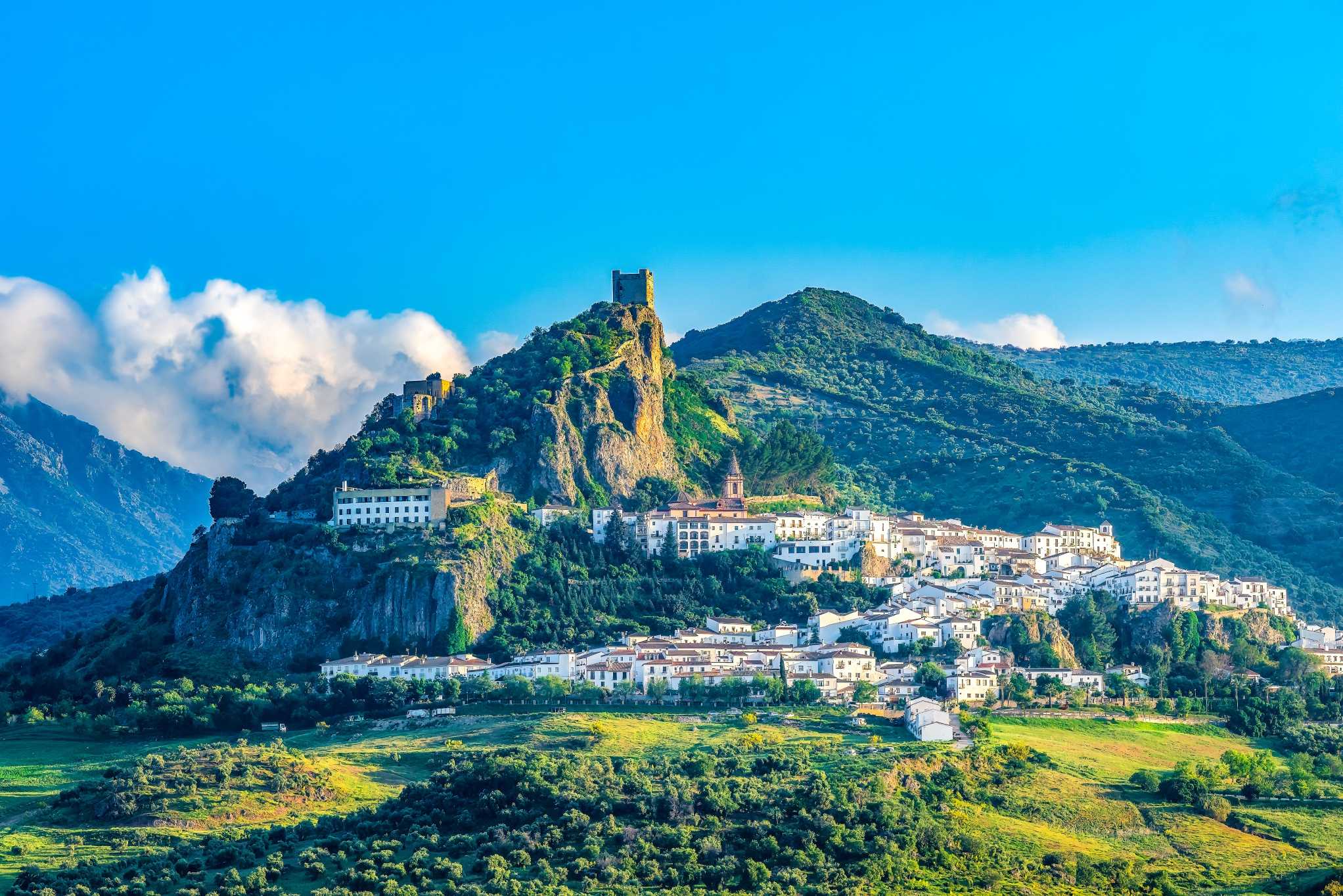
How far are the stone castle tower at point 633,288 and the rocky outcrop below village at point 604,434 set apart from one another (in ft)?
20.4

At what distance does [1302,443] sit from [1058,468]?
39.6 meters

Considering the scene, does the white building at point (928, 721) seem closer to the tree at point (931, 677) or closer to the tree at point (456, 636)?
A: the tree at point (931, 677)

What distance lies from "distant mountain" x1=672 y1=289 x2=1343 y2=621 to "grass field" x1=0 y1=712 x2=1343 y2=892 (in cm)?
5596

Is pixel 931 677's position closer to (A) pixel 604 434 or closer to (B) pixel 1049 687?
(B) pixel 1049 687

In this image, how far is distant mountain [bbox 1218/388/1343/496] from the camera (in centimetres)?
18462

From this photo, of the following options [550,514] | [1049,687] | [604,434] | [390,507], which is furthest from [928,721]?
[604,434]

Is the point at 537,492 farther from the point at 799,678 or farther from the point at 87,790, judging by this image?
the point at 87,790

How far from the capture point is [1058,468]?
167 metres

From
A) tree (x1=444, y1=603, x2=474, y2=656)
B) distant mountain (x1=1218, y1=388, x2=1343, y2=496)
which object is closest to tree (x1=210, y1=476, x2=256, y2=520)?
tree (x1=444, y1=603, x2=474, y2=656)

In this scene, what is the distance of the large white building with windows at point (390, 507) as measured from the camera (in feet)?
380

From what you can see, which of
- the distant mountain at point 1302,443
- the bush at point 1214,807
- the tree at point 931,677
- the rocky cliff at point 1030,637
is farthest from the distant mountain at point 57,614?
the distant mountain at point 1302,443

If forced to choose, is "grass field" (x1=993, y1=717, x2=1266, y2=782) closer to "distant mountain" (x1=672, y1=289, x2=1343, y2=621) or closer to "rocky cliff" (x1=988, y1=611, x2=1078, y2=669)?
"rocky cliff" (x1=988, y1=611, x2=1078, y2=669)

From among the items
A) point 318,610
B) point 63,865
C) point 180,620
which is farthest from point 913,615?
point 63,865

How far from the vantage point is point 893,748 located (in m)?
88.5
